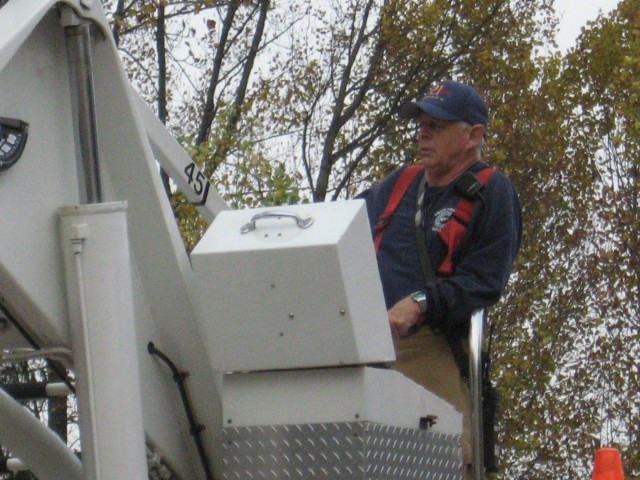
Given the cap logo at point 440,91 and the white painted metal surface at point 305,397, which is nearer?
the white painted metal surface at point 305,397

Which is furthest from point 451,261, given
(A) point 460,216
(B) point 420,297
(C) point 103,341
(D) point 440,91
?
(C) point 103,341

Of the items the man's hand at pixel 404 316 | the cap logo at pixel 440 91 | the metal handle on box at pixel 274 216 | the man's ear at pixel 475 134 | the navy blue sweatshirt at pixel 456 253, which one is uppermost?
the cap logo at pixel 440 91

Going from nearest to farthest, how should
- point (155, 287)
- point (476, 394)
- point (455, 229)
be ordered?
1. point (155, 287)
2. point (476, 394)
3. point (455, 229)

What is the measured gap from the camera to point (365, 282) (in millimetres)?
3268

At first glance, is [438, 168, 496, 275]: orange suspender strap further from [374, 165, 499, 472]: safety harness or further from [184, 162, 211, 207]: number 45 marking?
[184, 162, 211, 207]: number 45 marking

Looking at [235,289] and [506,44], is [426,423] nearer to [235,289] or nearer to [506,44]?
[235,289]

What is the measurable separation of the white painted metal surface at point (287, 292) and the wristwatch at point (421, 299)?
73 cm

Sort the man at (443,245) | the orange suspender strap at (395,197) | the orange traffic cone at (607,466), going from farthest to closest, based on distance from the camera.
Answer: the orange suspender strap at (395,197), the man at (443,245), the orange traffic cone at (607,466)

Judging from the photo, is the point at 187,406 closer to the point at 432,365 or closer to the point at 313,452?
the point at 313,452

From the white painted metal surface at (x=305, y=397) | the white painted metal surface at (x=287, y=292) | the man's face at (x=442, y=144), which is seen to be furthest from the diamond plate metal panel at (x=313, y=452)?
the man's face at (x=442, y=144)

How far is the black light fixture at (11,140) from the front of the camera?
2863 millimetres

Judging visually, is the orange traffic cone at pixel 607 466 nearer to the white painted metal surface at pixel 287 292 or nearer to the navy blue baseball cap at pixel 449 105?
the white painted metal surface at pixel 287 292

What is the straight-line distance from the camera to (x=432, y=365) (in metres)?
4.28

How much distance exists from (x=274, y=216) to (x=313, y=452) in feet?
1.86
